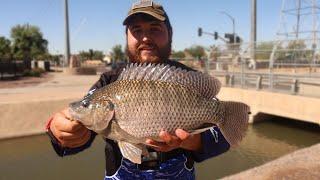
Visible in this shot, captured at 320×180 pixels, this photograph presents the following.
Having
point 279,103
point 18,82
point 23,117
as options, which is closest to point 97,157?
point 23,117

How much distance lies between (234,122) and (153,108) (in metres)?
0.45

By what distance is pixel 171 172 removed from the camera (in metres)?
2.60

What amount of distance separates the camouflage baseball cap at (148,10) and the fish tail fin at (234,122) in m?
0.68

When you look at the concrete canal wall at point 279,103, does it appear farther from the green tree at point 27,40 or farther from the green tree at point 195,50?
the green tree at point 195,50

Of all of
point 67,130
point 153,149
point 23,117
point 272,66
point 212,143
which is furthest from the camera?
point 272,66

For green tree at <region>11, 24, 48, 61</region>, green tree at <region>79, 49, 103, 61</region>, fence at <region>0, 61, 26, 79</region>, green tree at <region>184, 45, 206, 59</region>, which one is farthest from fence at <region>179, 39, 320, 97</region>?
green tree at <region>79, 49, 103, 61</region>

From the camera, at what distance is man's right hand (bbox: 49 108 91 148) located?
2172 mm

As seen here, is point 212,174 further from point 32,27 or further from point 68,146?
point 32,27

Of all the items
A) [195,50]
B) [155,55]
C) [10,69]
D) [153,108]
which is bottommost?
[10,69]

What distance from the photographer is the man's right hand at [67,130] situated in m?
2.17

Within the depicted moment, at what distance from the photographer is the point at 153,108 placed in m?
2.08

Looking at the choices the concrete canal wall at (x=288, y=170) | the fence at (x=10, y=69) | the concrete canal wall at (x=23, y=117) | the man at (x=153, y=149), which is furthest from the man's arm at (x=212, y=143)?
the fence at (x=10, y=69)

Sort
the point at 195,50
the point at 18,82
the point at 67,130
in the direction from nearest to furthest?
the point at 67,130 < the point at 18,82 < the point at 195,50

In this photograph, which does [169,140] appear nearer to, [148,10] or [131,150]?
[131,150]
